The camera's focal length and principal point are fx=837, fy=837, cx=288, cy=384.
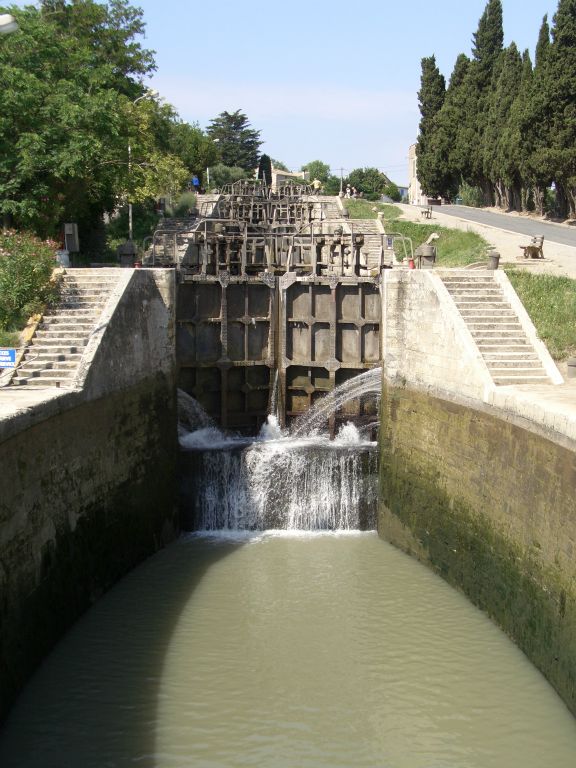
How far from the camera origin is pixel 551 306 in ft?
52.5

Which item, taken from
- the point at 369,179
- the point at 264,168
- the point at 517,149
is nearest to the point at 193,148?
the point at 517,149

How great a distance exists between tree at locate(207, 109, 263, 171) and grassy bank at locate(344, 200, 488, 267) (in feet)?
160

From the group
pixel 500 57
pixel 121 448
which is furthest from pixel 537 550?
pixel 500 57

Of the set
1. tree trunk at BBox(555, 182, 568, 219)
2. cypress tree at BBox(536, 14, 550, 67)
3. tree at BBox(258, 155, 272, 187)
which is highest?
tree at BBox(258, 155, 272, 187)

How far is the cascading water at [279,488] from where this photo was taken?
15.1 metres

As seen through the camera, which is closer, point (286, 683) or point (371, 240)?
point (286, 683)

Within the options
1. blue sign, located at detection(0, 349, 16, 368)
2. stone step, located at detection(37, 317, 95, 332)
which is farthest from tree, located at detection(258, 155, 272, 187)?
blue sign, located at detection(0, 349, 16, 368)

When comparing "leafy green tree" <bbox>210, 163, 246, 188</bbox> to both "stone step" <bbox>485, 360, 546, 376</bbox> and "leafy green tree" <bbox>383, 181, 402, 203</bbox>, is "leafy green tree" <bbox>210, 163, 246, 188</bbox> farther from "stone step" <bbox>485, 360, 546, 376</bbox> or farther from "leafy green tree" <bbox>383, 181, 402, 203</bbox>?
"stone step" <bbox>485, 360, 546, 376</bbox>

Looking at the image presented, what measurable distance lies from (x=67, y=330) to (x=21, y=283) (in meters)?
1.25

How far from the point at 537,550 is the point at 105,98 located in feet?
45.3

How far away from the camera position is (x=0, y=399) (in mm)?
10406

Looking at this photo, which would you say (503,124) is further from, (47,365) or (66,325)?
(47,365)

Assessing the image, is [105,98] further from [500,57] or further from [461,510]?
[500,57]

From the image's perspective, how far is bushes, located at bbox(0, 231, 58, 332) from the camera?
13.6 m
